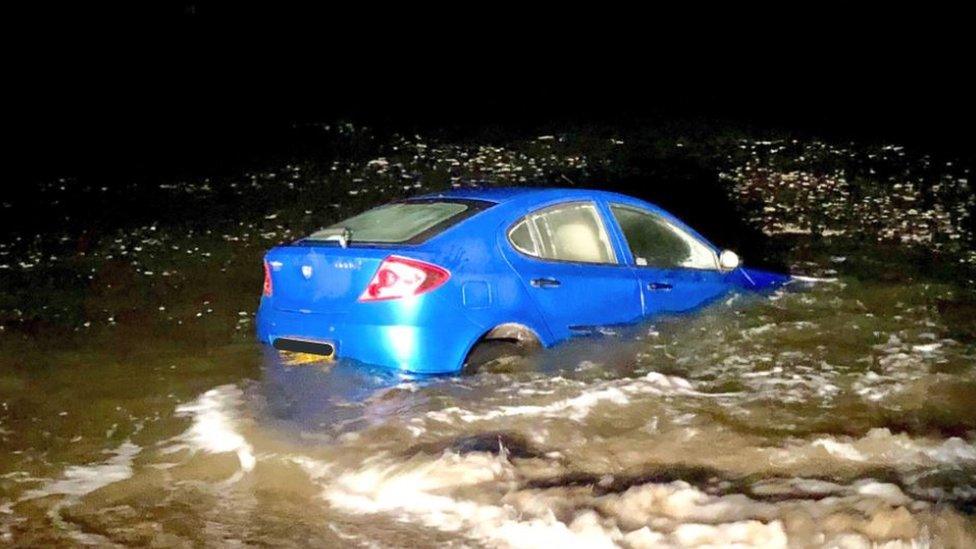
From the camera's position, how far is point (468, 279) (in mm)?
6816

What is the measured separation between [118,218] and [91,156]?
299 inches

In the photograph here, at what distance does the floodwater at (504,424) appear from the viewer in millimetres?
5125

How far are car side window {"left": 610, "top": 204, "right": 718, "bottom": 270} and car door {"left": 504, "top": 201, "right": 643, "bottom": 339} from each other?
278 millimetres

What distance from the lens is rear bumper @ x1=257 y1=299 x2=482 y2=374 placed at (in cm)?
666

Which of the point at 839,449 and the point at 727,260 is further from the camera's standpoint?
the point at 727,260

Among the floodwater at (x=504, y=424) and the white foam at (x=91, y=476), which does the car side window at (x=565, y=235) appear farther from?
the white foam at (x=91, y=476)

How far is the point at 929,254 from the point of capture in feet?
39.0

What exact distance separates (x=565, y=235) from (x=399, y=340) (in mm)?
1549

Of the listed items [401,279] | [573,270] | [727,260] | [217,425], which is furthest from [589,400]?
[217,425]

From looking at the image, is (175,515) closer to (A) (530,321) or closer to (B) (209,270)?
(A) (530,321)

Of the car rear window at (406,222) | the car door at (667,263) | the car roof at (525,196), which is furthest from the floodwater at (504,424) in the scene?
the car roof at (525,196)

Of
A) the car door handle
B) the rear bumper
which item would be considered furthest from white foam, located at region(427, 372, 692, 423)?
the car door handle

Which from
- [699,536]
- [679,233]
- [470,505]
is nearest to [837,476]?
[699,536]

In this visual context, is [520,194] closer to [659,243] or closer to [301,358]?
[659,243]
